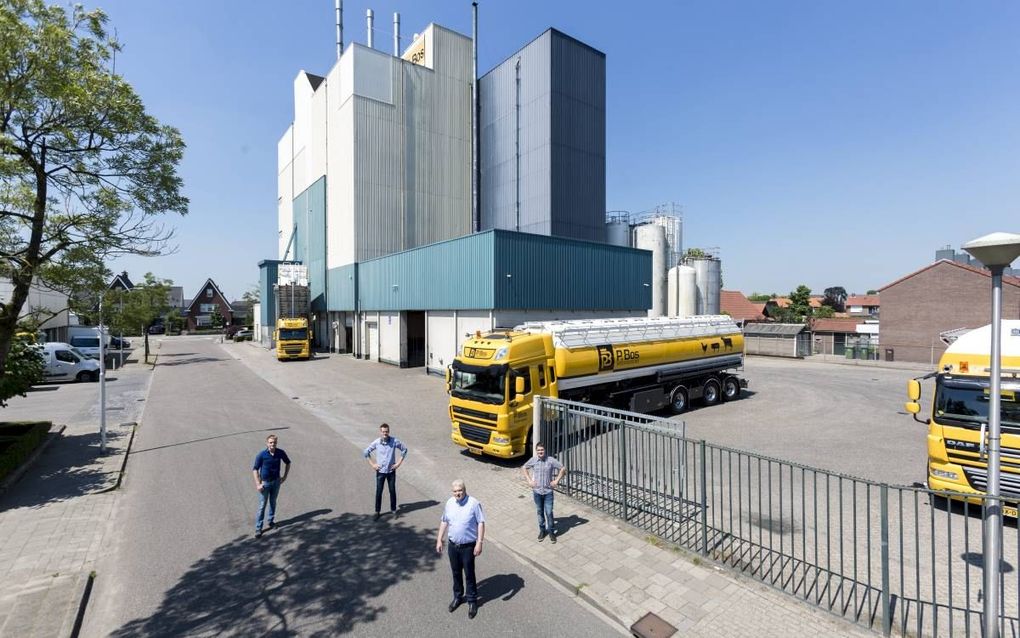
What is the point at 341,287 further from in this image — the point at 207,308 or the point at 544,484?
the point at 207,308

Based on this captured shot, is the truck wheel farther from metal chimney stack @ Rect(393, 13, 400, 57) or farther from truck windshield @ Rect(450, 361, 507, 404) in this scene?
metal chimney stack @ Rect(393, 13, 400, 57)

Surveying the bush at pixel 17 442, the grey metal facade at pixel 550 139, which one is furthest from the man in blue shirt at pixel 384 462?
the grey metal facade at pixel 550 139

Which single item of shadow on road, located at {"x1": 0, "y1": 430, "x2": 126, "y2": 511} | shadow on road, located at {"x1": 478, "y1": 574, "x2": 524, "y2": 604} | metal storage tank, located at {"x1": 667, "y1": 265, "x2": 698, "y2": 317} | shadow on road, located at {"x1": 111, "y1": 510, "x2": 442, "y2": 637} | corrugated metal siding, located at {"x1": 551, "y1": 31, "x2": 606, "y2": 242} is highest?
corrugated metal siding, located at {"x1": 551, "y1": 31, "x2": 606, "y2": 242}

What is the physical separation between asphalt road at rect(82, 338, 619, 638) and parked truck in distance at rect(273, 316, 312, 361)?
21.8 m

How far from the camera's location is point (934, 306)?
110 feet

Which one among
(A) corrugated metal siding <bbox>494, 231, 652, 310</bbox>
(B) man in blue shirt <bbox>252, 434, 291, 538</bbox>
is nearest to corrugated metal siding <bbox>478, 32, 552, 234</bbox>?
(A) corrugated metal siding <bbox>494, 231, 652, 310</bbox>

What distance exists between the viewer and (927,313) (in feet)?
111

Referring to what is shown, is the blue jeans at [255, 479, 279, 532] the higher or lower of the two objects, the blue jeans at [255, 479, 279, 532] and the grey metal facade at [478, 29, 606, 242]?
the lower

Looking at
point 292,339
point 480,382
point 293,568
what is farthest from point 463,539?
point 292,339

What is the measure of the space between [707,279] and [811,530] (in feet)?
105

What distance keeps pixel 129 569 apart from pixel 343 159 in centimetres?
3198

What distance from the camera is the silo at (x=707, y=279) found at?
122 ft

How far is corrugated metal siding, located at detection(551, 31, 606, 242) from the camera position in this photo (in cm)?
3139

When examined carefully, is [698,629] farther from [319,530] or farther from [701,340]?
[701,340]
